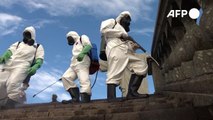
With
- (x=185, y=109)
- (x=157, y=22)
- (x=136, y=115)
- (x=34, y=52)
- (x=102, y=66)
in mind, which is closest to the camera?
(x=185, y=109)

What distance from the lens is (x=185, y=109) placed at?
3512 millimetres

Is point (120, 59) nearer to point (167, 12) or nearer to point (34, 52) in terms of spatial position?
point (167, 12)

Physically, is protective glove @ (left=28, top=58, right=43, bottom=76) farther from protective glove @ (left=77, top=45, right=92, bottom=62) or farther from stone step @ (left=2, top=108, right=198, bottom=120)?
stone step @ (left=2, top=108, right=198, bottom=120)

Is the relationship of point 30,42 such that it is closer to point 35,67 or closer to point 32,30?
point 32,30

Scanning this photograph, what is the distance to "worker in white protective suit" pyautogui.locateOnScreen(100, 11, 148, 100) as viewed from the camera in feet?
20.4

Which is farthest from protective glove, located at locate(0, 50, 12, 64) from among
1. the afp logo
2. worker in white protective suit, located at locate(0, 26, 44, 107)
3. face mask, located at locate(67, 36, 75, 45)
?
the afp logo

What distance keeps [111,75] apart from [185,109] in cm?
286

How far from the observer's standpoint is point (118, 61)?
20.6 feet

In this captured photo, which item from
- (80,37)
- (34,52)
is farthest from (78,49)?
(34,52)

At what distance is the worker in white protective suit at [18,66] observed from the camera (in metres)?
7.23

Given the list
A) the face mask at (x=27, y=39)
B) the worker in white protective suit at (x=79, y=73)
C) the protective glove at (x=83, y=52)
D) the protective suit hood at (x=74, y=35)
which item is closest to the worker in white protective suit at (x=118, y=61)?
the protective glove at (x=83, y=52)

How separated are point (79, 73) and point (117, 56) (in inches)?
43.6

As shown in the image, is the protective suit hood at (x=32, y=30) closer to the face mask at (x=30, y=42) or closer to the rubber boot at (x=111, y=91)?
the face mask at (x=30, y=42)

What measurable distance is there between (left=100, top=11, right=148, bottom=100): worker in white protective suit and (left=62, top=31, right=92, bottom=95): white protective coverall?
27.4 inches
